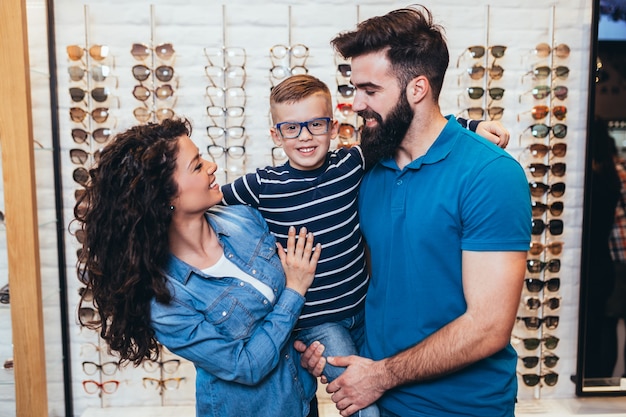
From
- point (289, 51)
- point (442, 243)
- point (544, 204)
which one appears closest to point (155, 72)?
point (289, 51)

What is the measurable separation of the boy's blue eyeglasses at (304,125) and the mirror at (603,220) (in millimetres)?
1697

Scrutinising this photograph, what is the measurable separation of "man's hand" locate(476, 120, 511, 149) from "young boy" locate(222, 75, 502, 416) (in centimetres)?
39

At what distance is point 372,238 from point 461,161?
0.36 meters

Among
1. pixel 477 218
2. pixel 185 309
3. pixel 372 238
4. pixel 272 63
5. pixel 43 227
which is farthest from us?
pixel 272 63

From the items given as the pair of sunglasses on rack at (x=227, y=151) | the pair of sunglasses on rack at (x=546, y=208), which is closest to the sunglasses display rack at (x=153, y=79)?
the pair of sunglasses on rack at (x=227, y=151)

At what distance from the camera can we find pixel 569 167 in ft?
9.34

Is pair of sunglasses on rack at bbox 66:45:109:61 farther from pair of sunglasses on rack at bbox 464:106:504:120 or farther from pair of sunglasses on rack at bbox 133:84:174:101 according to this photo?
pair of sunglasses on rack at bbox 464:106:504:120

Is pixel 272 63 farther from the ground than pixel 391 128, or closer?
farther from the ground

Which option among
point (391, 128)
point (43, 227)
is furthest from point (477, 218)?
point (43, 227)

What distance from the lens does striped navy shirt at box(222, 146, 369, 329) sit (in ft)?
5.35

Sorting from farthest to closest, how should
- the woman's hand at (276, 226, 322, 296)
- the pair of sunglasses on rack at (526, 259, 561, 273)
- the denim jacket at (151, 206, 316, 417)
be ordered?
the pair of sunglasses on rack at (526, 259, 561, 273) → the woman's hand at (276, 226, 322, 296) → the denim jacket at (151, 206, 316, 417)

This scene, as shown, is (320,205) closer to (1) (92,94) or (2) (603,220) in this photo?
(1) (92,94)

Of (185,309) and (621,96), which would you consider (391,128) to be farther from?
(621,96)

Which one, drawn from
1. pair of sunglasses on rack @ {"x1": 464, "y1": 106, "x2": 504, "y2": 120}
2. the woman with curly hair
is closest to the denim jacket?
the woman with curly hair
